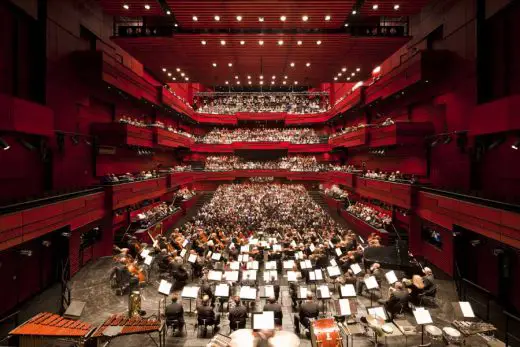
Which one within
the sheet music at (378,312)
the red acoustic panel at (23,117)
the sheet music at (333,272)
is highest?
the red acoustic panel at (23,117)

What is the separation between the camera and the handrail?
8781 mm

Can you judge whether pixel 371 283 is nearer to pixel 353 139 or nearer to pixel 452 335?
pixel 452 335

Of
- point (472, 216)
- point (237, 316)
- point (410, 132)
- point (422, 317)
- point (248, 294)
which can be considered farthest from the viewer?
point (410, 132)

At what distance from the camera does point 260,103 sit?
40.4 metres

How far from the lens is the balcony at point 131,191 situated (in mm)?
15060

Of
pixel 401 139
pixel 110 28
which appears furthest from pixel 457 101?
pixel 110 28

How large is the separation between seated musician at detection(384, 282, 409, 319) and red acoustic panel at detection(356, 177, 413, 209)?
6345 mm

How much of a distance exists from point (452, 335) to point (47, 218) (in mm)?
12594

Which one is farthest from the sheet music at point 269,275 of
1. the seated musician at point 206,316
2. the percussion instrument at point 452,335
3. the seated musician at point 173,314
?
the percussion instrument at point 452,335

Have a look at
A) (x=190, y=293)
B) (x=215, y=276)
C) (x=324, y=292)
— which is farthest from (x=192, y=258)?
(x=324, y=292)

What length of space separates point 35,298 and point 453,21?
2027 cm

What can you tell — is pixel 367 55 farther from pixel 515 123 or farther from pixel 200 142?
pixel 200 142

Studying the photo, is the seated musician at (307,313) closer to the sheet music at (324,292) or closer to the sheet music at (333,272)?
the sheet music at (324,292)

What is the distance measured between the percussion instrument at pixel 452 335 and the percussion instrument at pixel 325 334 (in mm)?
2797
